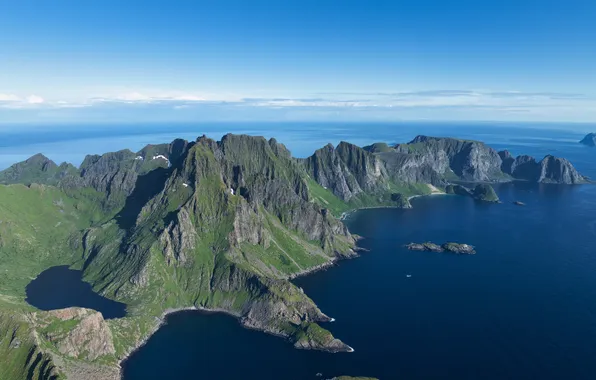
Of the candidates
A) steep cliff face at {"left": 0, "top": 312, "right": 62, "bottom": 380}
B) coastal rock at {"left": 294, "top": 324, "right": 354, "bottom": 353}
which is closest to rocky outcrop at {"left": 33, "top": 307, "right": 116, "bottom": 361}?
steep cliff face at {"left": 0, "top": 312, "right": 62, "bottom": 380}

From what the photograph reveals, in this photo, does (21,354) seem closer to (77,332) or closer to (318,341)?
(77,332)

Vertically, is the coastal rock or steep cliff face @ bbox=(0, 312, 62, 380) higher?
steep cliff face @ bbox=(0, 312, 62, 380)

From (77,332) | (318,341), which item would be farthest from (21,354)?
(318,341)

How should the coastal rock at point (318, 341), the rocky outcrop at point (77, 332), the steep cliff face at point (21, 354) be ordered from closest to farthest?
the steep cliff face at point (21, 354) → the rocky outcrop at point (77, 332) → the coastal rock at point (318, 341)

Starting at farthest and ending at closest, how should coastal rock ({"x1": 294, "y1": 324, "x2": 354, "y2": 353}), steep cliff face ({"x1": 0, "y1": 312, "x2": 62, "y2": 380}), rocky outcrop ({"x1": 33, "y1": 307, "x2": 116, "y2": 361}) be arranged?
1. coastal rock ({"x1": 294, "y1": 324, "x2": 354, "y2": 353})
2. rocky outcrop ({"x1": 33, "y1": 307, "x2": 116, "y2": 361})
3. steep cliff face ({"x1": 0, "y1": 312, "x2": 62, "y2": 380})

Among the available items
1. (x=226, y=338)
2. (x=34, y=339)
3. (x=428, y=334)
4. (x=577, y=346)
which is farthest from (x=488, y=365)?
(x=34, y=339)

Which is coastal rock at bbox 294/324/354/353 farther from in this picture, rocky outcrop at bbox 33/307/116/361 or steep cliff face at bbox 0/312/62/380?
steep cliff face at bbox 0/312/62/380

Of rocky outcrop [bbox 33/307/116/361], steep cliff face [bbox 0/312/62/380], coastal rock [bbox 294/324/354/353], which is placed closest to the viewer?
steep cliff face [bbox 0/312/62/380]

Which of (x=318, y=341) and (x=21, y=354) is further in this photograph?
(x=318, y=341)

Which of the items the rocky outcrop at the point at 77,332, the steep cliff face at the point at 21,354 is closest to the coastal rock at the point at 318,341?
the rocky outcrop at the point at 77,332

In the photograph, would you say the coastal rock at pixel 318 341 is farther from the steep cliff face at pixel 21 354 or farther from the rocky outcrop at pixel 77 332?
the steep cliff face at pixel 21 354

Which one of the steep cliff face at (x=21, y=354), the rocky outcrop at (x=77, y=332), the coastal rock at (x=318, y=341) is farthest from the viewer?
the coastal rock at (x=318, y=341)

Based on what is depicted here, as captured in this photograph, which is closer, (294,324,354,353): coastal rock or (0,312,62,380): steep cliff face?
(0,312,62,380): steep cliff face
